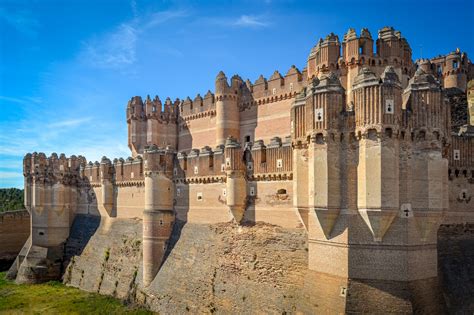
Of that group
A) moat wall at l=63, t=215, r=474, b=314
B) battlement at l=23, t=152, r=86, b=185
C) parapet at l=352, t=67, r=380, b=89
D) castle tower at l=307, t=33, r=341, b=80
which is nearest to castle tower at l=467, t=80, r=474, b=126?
moat wall at l=63, t=215, r=474, b=314

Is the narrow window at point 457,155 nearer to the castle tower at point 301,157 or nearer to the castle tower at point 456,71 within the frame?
the castle tower at point 301,157

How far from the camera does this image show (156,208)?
1089 inches

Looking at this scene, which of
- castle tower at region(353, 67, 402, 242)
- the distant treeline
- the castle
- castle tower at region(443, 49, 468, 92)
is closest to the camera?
castle tower at region(353, 67, 402, 242)

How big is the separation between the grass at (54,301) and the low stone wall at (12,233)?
9071mm

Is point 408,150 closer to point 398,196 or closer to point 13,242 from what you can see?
point 398,196

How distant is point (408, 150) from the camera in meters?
17.1

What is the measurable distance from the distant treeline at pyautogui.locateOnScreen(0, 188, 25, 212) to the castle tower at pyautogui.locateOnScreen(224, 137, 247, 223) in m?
49.1

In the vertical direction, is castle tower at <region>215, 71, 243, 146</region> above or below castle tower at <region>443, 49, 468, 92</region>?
below

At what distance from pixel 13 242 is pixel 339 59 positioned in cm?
3859

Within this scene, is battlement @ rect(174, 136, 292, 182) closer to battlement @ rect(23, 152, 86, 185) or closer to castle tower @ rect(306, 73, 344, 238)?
castle tower @ rect(306, 73, 344, 238)

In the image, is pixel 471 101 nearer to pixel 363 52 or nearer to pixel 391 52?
pixel 391 52

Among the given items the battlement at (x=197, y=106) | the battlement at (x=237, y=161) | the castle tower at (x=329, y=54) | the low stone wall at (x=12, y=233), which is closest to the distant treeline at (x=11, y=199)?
the low stone wall at (x=12, y=233)

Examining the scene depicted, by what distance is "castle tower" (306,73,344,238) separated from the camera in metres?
17.3

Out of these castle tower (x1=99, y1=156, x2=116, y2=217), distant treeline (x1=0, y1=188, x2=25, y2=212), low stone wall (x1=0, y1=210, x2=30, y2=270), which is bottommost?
low stone wall (x1=0, y1=210, x2=30, y2=270)
